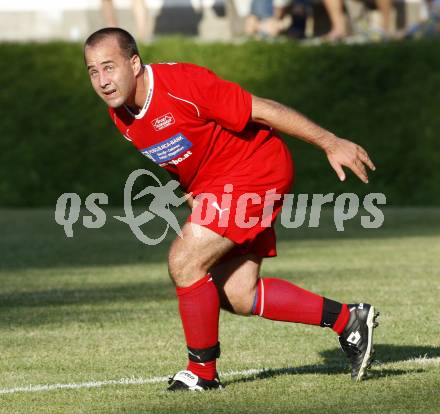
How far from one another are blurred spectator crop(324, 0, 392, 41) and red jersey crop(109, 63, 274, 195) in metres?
15.2

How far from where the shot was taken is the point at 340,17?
2212 centimetres

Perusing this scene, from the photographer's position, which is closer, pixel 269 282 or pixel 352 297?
pixel 269 282

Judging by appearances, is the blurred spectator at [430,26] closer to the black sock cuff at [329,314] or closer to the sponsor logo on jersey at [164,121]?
the black sock cuff at [329,314]

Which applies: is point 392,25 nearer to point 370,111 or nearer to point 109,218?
point 370,111

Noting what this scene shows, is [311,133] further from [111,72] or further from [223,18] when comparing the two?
[223,18]

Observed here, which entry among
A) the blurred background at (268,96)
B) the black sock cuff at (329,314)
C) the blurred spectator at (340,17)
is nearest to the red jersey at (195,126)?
the black sock cuff at (329,314)

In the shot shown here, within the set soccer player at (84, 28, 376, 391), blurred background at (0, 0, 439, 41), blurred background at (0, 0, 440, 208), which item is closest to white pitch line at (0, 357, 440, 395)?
soccer player at (84, 28, 376, 391)

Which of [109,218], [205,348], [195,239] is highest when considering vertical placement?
[195,239]

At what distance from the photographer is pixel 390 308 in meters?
9.17

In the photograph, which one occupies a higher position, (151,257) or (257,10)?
(257,10)

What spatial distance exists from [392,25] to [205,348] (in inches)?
730

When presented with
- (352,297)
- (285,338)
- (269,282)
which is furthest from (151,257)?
(269,282)

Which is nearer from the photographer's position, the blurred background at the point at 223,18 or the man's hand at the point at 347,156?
the man's hand at the point at 347,156

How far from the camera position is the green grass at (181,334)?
19.7 ft
